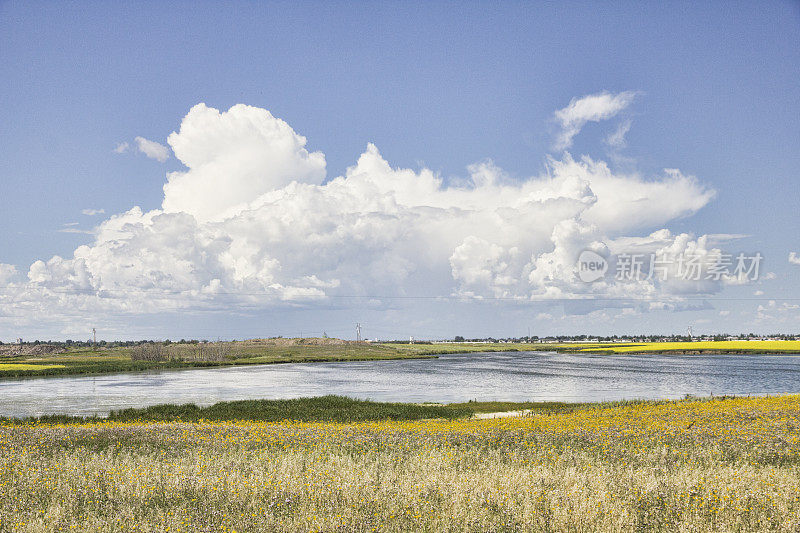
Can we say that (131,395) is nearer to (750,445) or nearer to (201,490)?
(201,490)

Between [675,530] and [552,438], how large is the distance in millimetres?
9483

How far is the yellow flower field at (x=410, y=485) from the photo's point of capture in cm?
869

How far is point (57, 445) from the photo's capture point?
16766 mm

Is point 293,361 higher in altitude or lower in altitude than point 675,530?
lower

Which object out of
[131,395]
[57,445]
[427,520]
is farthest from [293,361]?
[427,520]

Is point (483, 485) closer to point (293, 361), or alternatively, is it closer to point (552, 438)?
point (552, 438)

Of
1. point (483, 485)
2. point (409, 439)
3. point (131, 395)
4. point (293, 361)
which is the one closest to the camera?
point (483, 485)

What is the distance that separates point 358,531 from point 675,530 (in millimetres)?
5116

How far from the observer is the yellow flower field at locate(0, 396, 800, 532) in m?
8.69

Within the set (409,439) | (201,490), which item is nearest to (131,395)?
(409,439)

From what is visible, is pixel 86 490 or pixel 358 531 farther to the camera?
pixel 86 490

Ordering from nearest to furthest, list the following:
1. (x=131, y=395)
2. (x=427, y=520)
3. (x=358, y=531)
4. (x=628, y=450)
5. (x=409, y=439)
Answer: (x=358, y=531)
(x=427, y=520)
(x=628, y=450)
(x=409, y=439)
(x=131, y=395)

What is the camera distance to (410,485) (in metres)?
10.4

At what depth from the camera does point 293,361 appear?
158 meters
